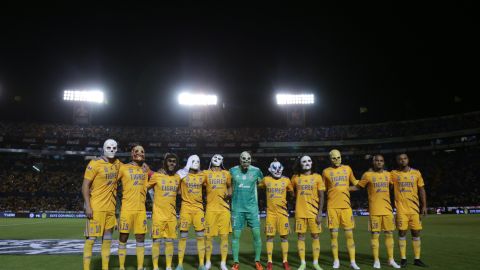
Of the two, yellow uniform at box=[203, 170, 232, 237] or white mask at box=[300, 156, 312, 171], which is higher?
white mask at box=[300, 156, 312, 171]

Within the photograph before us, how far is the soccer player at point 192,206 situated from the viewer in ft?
31.3

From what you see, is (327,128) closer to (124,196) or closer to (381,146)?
(381,146)

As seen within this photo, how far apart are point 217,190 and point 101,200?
9.51ft

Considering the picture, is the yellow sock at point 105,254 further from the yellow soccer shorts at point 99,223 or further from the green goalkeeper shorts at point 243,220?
the green goalkeeper shorts at point 243,220

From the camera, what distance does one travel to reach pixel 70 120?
194ft

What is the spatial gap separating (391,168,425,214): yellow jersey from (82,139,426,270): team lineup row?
0.09 feet

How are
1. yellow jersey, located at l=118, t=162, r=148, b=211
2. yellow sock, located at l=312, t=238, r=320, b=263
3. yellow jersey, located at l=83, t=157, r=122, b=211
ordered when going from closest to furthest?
yellow jersey, located at l=83, t=157, r=122, b=211 → yellow jersey, located at l=118, t=162, r=148, b=211 → yellow sock, located at l=312, t=238, r=320, b=263

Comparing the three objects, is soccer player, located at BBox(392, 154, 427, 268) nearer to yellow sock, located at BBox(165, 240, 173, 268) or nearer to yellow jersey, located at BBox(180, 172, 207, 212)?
yellow jersey, located at BBox(180, 172, 207, 212)

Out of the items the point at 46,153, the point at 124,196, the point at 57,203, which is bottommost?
the point at 57,203

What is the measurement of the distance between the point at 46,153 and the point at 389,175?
179ft

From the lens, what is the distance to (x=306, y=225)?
10086mm

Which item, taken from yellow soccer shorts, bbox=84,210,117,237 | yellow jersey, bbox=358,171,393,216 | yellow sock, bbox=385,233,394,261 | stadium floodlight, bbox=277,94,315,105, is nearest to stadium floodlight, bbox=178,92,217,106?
stadium floodlight, bbox=277,94,315,105

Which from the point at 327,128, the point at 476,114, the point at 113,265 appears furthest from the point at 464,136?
the point at 113,265

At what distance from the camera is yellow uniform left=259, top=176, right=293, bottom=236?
9.96 meters
